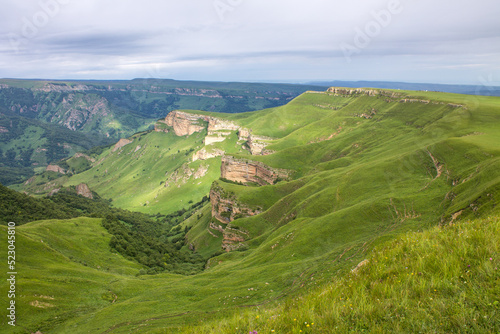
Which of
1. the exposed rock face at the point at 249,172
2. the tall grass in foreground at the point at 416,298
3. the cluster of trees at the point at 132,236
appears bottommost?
the cluster of trees at the point at 132,236

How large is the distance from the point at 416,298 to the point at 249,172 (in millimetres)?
134013

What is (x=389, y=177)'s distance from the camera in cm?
7375

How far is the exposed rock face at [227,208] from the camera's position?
104m

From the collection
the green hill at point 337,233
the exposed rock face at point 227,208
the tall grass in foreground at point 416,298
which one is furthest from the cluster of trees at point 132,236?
the tall grass in foreground at point 416,298

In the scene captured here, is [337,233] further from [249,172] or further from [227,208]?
[249,172]

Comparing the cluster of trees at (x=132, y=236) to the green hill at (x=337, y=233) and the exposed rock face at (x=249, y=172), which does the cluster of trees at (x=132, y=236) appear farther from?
the exposed rock face at (x=249, y=172)

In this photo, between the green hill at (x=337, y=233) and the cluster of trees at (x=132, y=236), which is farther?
the cluster of trees at (x=132, y=236)

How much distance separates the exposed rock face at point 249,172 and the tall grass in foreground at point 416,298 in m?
121

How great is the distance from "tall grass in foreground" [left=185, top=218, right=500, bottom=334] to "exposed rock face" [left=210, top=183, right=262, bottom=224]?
91.3 meters

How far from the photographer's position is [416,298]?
9242mm

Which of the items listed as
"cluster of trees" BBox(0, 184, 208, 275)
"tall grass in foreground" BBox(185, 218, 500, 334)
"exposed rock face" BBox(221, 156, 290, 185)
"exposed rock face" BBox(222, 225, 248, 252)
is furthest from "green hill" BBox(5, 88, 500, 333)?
"cluster of trees" BBox(0, 184, 208, 275)

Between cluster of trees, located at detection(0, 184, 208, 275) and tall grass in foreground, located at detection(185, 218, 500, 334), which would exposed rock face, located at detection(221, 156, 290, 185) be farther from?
tall grass in foreground, located at detection(185, 218, 500, 334)

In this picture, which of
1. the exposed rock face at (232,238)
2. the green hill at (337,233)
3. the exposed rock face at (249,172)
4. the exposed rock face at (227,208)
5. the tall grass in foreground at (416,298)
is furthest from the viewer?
the exposed rock face at (249,172)

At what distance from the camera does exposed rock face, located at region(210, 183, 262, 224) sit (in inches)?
4094
